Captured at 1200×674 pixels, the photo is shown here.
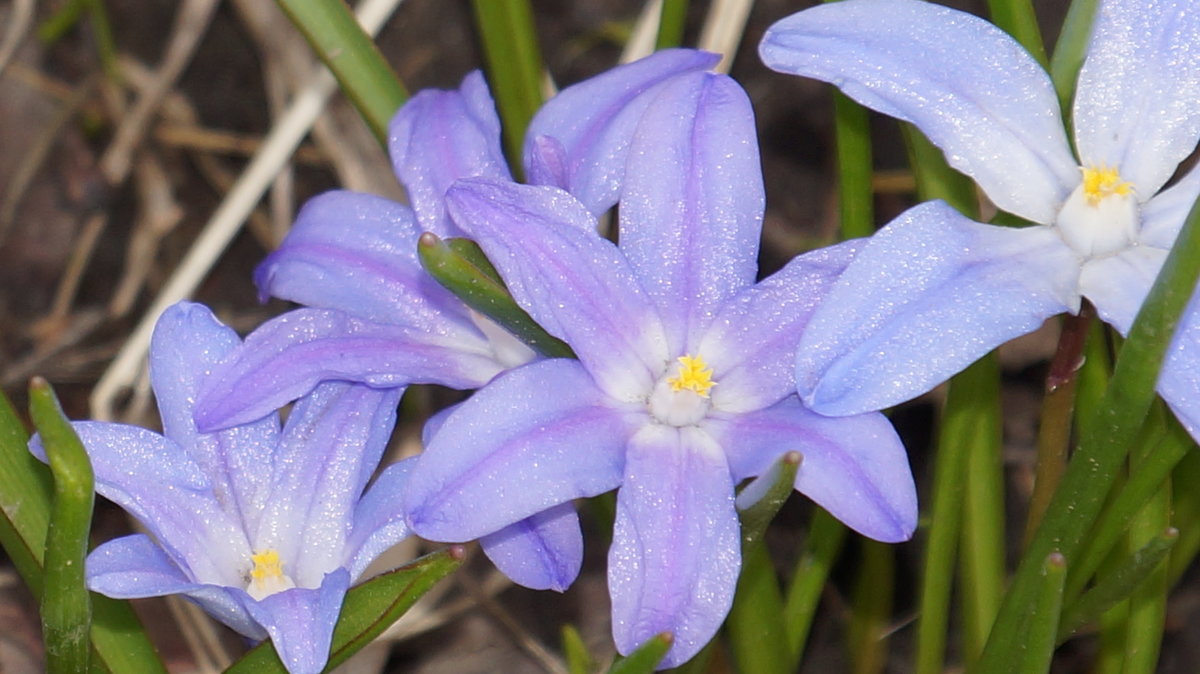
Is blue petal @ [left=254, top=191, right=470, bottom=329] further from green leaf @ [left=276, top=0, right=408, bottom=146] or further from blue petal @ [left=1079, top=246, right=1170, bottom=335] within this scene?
blue petal @ [left=1079, top=246, right=1170, bottom=335]

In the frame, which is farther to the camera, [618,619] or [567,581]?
[567,581]

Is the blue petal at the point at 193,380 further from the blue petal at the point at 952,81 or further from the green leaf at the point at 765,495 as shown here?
the blue petal at the point at 952,81

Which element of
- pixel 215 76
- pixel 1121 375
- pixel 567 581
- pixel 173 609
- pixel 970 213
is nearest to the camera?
pixel 1121 375

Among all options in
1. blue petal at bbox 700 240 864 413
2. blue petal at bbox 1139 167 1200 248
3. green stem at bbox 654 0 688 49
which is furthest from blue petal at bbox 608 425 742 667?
green stem at bbox 654 0 688 49

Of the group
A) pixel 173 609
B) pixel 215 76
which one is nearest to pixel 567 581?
pixel 173 609

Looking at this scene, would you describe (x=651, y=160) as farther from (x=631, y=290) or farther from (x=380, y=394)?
(x=380, y=394)
